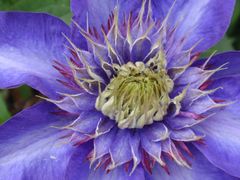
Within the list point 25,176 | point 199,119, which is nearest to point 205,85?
point 199,119

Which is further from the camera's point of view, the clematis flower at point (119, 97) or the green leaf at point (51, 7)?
the green leaf at point (51, 7)

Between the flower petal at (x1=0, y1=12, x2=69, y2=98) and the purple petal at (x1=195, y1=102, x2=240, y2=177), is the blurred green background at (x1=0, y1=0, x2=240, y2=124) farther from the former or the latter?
the purple petal at (x1=195, y1=102, x2=240, y2=177)

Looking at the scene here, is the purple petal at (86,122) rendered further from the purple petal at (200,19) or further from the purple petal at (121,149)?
the purple petal at (200,19)

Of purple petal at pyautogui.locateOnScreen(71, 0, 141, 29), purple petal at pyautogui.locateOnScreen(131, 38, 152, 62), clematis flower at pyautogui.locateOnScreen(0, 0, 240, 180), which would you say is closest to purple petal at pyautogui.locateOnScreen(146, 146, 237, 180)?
clematis flower at pyautogui.locateOnScreen(0, 0, 240, 180)

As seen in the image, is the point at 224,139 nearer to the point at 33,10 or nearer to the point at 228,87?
the point at 228,87

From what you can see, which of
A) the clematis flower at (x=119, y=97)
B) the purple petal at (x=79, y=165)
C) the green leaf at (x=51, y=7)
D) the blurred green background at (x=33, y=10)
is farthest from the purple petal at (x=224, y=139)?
the green leaf at (x=51, y=7)

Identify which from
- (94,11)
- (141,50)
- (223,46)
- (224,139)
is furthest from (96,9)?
(223,46)

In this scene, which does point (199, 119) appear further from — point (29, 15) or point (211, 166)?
point (29, 15)
